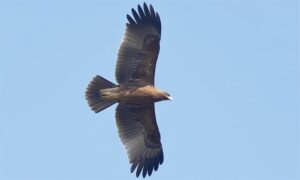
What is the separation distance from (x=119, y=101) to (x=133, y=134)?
3.62 feet

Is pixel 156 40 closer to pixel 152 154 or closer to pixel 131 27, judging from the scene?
pixel 131 27

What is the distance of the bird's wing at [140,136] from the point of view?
2748cm

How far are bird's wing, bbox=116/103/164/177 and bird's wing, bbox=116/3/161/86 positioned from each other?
2.47 feet

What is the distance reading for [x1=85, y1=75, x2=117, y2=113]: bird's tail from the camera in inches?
1061

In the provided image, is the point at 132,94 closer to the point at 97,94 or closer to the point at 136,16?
the point at 97,94

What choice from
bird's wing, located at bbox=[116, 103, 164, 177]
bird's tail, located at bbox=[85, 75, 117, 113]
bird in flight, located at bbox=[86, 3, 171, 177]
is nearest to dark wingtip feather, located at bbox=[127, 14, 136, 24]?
bird in flight, located at bbox=[86, 3, 171, 177]

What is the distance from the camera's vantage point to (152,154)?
2770 centimetres

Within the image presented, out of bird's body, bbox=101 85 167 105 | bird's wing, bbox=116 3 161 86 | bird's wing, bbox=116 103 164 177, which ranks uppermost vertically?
bird's wing, bbox=116 3 161 86

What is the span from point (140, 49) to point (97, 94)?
4.34ft

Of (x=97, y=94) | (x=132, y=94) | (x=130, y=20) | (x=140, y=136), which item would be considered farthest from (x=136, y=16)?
(x=140, y=136)

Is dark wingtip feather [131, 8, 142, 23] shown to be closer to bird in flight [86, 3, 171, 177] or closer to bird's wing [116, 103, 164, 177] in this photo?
bird in flight [86, 3, 171, 177]

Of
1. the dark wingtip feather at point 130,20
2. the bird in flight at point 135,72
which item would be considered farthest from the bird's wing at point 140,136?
the dark wingtip feather at point 130,20

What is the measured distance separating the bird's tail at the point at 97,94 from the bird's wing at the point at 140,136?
0.53 meters

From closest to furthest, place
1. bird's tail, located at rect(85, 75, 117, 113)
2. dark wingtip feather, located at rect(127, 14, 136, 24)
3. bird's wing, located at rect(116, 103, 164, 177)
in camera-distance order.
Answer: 1. dark wingtip feather, located at rect(127, 14, 136, 24)
2. bird's tail, located at rect(85, 75, 117, 113)
3. bird's wing, located at rect(116, 103, 164, 177)
